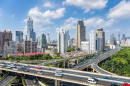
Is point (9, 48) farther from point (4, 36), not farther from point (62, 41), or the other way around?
point (62, 41)

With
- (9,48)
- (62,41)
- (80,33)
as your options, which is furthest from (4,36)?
(80,33)

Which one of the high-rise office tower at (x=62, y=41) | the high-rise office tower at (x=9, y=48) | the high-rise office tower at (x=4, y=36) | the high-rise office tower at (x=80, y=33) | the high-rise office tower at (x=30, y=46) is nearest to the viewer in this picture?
the high-rise office tower at (x=9, y=48)

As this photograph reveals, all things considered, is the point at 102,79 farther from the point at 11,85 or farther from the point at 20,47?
the point at 20,47

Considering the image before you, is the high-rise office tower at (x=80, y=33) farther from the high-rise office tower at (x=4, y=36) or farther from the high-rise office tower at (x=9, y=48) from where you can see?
the high-rise office tower at (x=9, y=48)

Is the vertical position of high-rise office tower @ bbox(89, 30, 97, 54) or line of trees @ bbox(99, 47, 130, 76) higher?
high-rise office tower @ bbox(89, 30, 97, 54)

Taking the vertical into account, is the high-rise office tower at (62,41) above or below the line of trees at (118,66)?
above

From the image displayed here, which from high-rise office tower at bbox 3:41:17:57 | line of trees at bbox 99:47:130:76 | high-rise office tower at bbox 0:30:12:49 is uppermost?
high-rise office tower at bbox 0:30:12:49

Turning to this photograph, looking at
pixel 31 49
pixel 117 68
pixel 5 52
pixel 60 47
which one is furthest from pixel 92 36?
pixel 5 52

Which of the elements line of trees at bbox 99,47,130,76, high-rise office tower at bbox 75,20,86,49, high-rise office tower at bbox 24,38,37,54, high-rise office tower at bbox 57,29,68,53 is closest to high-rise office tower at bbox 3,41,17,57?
high-rise office tower at bbox 24,38,37,54

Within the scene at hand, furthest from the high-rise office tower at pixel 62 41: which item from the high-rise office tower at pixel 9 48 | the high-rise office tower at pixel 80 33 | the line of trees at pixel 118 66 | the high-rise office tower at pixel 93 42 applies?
the line of trees at pixel 118 66

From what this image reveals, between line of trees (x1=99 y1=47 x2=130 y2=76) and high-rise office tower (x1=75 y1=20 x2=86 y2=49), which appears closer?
line of trees (x1=99 y1=47 x2=130 y2=76)

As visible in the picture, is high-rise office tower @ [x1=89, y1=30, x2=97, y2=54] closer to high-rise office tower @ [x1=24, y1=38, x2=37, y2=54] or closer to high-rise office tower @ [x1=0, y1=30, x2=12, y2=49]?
high-rise office tower @ [x1=24, y1=38, x2=37, y2=54]
